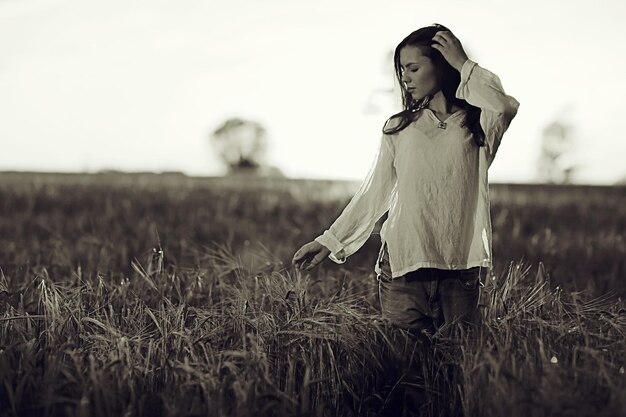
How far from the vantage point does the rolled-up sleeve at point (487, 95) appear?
7.06 ft

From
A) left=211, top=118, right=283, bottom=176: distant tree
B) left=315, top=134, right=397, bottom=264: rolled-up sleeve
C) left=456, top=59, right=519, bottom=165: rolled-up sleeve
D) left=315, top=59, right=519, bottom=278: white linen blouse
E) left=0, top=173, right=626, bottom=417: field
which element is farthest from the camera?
left=211, top=118, right=283, bottom=176: distant tree

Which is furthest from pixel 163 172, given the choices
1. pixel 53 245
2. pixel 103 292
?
pixel 103 292

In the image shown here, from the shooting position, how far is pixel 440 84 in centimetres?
233

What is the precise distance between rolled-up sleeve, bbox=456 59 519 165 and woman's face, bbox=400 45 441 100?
13 cm

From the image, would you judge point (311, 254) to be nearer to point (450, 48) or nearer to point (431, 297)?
point (431, 297)

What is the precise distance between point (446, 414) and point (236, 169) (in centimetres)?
4087

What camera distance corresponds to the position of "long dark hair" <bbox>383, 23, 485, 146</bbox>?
228cm

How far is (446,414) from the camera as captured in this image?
7.65 feet

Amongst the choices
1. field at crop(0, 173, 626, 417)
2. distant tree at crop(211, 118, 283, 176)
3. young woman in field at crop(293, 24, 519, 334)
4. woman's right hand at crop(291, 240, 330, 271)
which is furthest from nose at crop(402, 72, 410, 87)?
distant tree at crop(211, 118, 283, 176)

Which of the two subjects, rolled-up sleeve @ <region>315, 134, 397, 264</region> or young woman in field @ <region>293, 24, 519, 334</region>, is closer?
young woman in field @ <region>293, 24, 519, 334</region>

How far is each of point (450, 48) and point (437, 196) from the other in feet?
1.48

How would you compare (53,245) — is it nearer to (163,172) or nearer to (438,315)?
(438,315)

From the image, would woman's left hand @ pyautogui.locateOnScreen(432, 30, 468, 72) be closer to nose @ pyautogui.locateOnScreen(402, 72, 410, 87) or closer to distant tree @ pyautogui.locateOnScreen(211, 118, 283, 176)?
nose @ pyautogui.locateOnScreen(402, 72, 410, 87)

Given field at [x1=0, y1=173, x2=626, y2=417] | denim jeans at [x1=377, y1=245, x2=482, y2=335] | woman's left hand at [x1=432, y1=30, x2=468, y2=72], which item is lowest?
field at [x1=0, y1=173, x2=626, y2=417]
